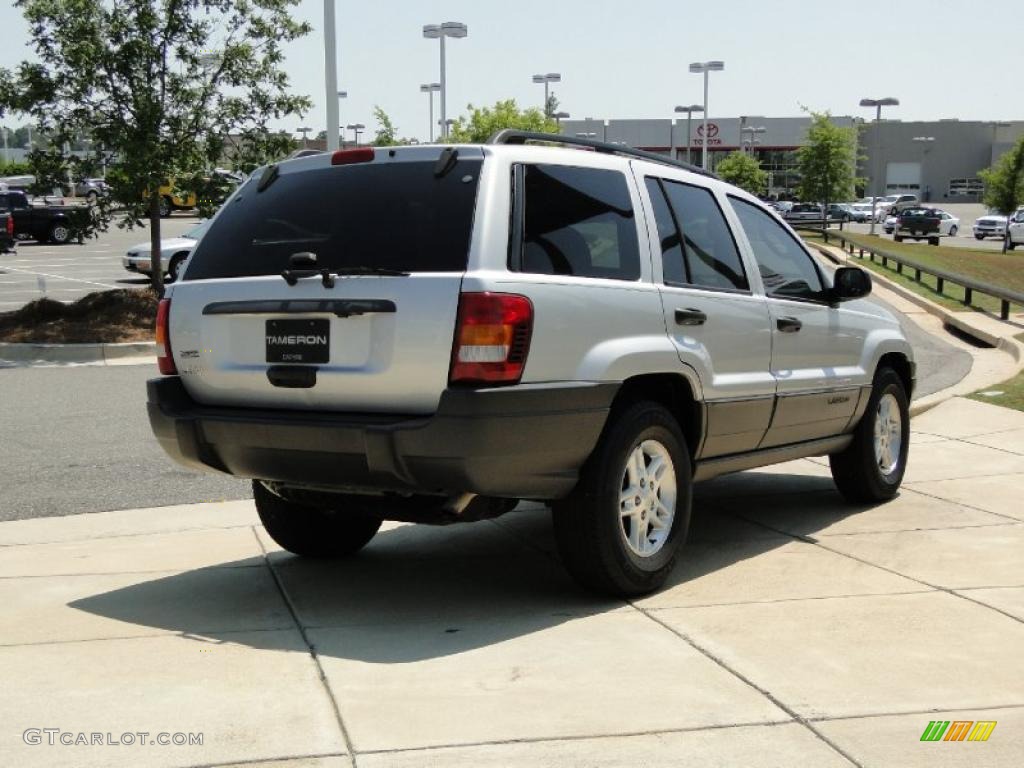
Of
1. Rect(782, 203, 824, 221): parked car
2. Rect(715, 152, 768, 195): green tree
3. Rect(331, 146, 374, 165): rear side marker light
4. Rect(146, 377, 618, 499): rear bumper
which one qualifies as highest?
Rect(715, 152, 768, 195): green tree

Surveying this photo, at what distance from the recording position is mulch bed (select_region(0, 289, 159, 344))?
650 inches

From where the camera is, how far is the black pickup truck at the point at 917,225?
61906mm

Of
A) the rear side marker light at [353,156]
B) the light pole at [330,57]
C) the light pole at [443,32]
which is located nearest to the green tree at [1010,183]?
the light pole at [443,32]

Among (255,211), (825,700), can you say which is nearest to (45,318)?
(255,211)

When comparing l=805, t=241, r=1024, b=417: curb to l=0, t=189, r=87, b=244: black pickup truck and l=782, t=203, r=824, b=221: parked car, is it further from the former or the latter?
l=782, t=203, r=824, b=221: parked car

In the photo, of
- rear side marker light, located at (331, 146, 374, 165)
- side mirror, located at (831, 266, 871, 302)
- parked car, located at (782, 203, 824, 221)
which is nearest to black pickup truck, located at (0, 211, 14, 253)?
side mirror, located at (831, 266, 871, 302)

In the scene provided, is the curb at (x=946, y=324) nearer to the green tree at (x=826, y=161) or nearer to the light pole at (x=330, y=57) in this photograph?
the light pole at (x=330, y=57)

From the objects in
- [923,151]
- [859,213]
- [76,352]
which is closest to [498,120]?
[76,352]

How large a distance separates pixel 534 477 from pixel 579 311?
689mm

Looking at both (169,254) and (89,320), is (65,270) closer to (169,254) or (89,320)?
(169,254)

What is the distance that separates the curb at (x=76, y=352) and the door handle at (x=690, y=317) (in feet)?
36.1

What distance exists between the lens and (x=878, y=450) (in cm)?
770

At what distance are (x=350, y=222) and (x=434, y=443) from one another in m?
1.11

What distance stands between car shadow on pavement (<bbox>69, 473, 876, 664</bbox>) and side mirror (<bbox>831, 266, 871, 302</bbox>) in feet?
4.24
